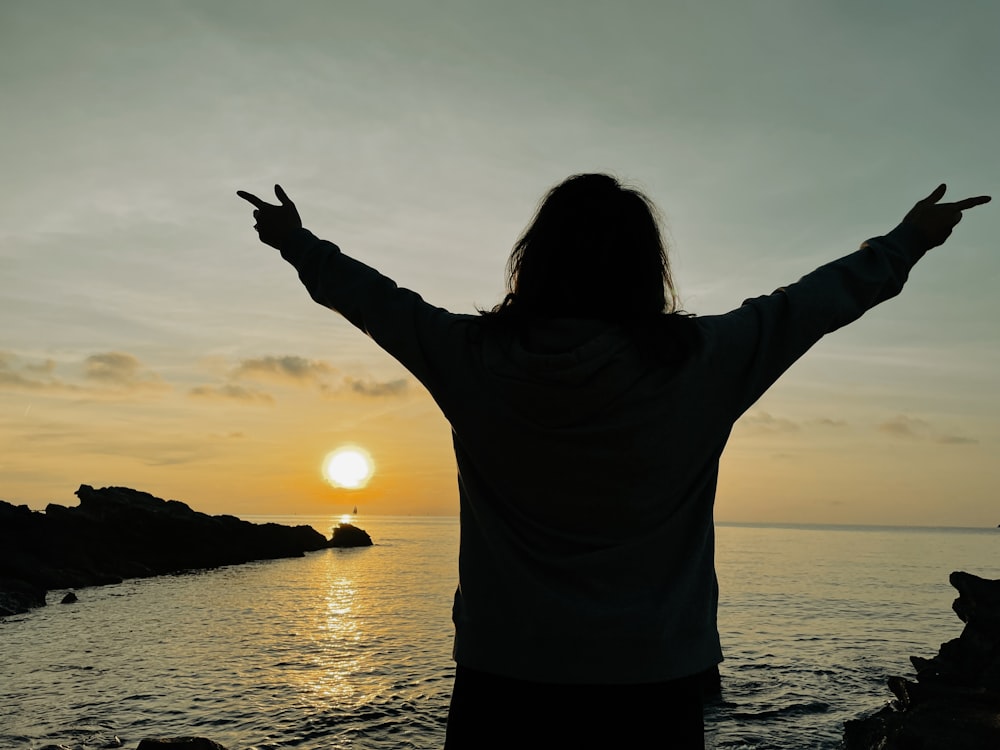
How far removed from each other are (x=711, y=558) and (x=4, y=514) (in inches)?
1918

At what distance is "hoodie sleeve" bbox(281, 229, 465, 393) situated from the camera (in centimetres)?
169

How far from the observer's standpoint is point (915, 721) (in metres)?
8.70

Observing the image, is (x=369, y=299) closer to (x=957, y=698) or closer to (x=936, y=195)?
(x=936, y=195)

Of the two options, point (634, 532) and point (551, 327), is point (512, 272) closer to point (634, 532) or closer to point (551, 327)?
point (551, 327)

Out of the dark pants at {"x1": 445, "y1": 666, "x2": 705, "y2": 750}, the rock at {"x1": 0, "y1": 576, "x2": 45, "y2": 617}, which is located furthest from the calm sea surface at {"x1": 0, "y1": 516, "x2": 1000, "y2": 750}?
the dark pants at {"x1": 445, "y1": 666, "x2": 705, "y2": 750}

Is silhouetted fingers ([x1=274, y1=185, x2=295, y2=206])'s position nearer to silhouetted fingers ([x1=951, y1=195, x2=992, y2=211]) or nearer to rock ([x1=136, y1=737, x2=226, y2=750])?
silhouetted fingers ([x1=951, y1=195, x2=992, y2=211])

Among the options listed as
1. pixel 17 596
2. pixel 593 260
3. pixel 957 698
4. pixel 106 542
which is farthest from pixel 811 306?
pixel 106 542

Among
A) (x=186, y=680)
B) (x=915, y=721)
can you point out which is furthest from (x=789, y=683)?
(x=186, y=680)

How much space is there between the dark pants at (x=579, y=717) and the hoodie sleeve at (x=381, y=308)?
752 millimetres

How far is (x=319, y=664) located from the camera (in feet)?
65.1

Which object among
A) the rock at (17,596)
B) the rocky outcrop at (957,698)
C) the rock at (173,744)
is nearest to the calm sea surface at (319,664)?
the rock at (17,596)

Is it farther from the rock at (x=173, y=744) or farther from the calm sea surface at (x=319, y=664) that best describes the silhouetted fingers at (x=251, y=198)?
the calm sea surface at (x=319, y=664)

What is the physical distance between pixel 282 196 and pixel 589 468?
1331 millimetres

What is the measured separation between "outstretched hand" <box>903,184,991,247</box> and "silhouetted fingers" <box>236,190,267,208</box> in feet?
6.44
